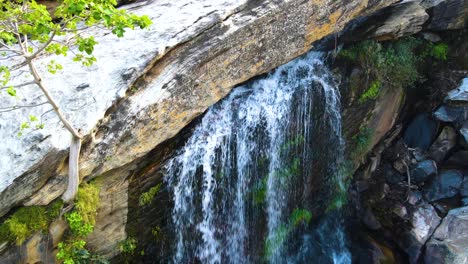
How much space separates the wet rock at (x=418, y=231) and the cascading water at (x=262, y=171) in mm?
1380

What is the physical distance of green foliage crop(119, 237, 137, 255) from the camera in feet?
24.2

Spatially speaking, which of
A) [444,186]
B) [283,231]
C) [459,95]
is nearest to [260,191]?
[283,231]

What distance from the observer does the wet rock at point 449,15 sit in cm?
1024

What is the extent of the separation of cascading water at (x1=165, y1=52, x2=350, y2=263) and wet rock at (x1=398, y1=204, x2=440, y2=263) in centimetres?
138

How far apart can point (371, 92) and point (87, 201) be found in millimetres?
6672

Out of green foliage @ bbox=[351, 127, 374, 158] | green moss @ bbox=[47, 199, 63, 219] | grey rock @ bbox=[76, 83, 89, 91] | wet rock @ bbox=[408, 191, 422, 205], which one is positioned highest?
grey rock @ bbox=[76, 83, 89, 91]

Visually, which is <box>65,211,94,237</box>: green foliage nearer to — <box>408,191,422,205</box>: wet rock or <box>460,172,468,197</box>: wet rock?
<box>408,191,422,205</box>: wet rock

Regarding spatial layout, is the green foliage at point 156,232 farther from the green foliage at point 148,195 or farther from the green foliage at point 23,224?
the green foliage at point 23,224

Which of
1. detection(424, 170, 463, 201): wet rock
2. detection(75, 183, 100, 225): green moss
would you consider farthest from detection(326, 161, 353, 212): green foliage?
detection(75, 183, 100, 225): green moss

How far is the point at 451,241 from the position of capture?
9.02m

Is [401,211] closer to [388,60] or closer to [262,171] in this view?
[388,60]

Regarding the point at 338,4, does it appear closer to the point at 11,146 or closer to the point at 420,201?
the point at 420,201

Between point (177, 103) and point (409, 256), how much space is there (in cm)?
634

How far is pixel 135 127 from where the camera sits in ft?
21.2
